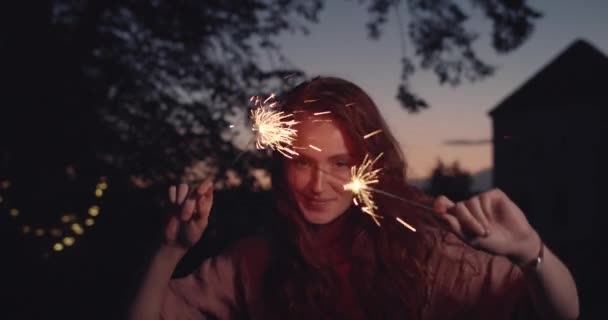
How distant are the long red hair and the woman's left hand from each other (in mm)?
774

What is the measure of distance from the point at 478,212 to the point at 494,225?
0.09 meters

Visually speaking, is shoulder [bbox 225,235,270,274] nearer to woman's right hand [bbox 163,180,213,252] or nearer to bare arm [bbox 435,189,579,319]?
woman's right hand [bbox 163,180,213,252]

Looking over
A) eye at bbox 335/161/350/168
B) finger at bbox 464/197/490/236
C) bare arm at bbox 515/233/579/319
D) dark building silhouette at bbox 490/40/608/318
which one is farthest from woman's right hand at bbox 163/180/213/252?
dark building silhouette at bbox 490/40/608/318

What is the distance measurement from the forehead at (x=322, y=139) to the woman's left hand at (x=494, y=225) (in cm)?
71

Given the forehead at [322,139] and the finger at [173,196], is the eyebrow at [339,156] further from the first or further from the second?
the finger at [173,196]

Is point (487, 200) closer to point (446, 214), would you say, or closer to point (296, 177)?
point (446, 214)

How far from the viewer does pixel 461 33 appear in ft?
20.8

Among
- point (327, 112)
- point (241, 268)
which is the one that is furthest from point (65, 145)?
point (327, 112)

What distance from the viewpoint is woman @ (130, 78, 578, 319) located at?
2.27 meters

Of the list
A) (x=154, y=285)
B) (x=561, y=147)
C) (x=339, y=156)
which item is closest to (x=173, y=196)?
(x=154, y=285)

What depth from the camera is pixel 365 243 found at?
8.59 feet

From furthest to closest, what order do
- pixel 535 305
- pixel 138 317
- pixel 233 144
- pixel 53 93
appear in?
1. pixel 233 144
2. pixel 53 93
3. pixel 138 317
4. pixel 535 305

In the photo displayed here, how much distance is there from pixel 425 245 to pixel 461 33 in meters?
4.47

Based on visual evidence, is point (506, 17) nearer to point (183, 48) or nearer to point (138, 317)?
point (183, 48)
